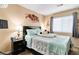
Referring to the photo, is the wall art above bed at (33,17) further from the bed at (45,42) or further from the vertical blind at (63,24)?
the vertical blind at (63,24)

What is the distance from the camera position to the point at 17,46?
132 centimetres

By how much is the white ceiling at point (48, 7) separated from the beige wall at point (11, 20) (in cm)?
8

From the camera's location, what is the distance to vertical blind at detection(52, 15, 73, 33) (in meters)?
1.24

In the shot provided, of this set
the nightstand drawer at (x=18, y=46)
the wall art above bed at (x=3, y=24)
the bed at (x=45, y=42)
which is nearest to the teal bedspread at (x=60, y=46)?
the bed at (x=45, y=42)

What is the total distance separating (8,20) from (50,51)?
0.79m

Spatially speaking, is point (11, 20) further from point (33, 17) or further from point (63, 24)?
point (63, 24)

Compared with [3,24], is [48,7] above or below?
above

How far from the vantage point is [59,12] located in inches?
50.9

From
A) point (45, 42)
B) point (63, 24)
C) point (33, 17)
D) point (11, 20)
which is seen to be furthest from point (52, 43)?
point (11, 20)

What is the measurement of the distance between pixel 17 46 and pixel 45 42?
0.47 meters

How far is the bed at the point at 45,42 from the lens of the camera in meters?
1.14
